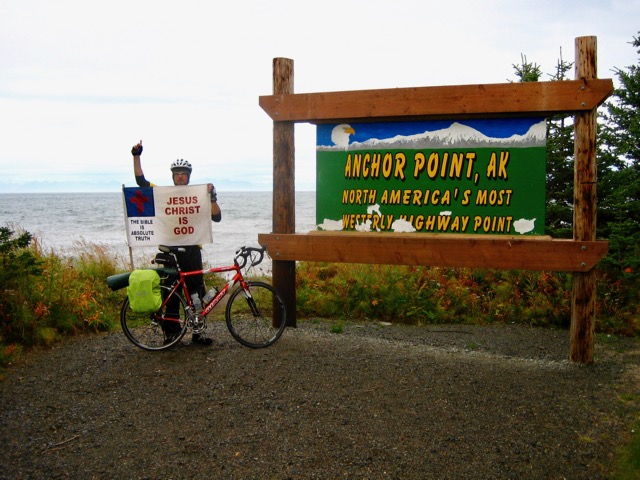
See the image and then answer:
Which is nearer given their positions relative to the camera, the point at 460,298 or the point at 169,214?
the point at 169,214

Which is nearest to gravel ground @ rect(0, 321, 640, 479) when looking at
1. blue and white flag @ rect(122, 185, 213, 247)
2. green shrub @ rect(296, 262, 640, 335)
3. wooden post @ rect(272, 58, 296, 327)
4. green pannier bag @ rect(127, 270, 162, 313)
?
green pannier bag @ rect(127, 270, 162, 313)

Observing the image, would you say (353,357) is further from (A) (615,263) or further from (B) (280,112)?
(A) (615,263)

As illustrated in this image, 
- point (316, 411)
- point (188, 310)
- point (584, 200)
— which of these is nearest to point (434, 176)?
point (584, 200)

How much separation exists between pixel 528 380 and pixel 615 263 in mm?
3905

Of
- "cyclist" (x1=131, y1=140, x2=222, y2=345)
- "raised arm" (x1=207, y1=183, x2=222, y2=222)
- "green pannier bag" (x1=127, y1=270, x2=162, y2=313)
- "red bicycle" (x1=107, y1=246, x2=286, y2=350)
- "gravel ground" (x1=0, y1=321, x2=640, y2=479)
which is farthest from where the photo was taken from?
"raised arm" (x1=207, y1=183, x2=222, y2=222)

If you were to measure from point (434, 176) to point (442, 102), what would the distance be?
0.88 m

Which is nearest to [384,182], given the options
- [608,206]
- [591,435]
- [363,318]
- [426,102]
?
[426,102]

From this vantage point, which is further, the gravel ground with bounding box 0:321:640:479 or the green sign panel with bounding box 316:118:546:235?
the green sign panel with bounding box 316:118:546:235

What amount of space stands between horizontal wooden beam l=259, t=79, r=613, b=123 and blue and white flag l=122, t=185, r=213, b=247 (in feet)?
4.99

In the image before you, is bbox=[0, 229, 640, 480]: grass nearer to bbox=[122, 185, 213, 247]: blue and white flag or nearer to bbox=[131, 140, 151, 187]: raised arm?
bbox=[122, 185, 213, 247]: blue and white flag

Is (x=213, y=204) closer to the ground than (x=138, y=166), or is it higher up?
closer to the ground

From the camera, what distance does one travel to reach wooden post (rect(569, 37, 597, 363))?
6.40 meters

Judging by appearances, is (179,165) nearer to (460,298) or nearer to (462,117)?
(462,117)

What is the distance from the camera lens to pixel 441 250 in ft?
22.4
